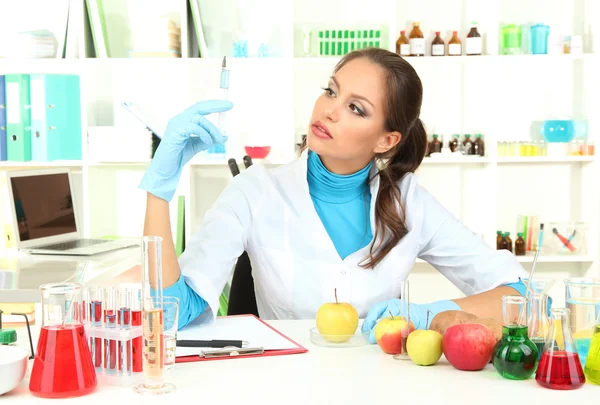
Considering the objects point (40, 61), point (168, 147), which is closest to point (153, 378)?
point (168, 147)

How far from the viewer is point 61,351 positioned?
1.14 meters

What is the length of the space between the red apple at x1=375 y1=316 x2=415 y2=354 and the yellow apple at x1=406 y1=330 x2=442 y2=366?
0.04 m

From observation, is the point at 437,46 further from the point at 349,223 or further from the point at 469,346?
the point at 469,346

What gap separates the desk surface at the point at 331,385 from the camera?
114 centimetres

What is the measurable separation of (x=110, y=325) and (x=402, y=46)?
2.72 m

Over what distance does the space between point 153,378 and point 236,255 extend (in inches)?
29.5

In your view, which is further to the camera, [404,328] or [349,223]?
[349,223]

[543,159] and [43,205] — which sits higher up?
[543,159]

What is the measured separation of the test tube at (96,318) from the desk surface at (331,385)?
3 centimetres

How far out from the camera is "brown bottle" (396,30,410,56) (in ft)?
12.0

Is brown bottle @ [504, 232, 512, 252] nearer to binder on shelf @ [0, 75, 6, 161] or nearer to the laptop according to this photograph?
the laptop

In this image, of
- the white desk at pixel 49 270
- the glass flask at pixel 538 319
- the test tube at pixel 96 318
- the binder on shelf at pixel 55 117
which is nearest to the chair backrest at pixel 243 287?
the white desk at pixel 49 270

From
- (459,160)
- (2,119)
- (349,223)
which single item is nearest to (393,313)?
(349,223)

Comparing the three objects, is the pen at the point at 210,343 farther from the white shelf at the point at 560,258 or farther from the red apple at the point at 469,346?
the white shelf at the point at 560,258
